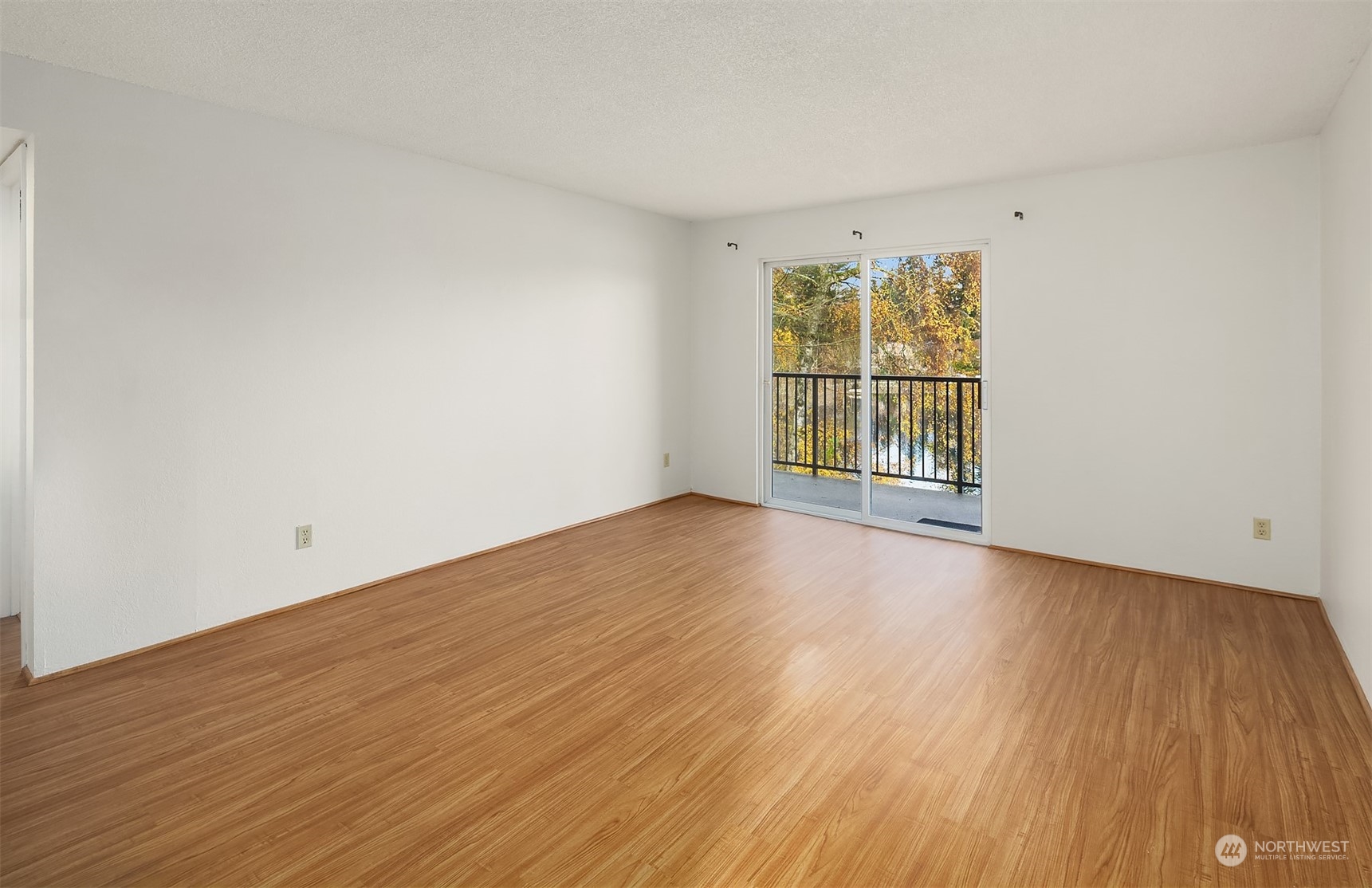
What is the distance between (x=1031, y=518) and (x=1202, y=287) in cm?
161

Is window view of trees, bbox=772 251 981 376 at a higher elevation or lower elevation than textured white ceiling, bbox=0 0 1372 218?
lower

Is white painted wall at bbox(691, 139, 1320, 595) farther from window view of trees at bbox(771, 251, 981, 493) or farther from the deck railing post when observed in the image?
the deck railing post

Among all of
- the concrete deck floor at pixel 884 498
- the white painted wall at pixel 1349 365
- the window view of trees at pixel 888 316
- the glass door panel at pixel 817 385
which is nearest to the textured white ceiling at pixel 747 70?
the white painted wall at pixel 1349 365

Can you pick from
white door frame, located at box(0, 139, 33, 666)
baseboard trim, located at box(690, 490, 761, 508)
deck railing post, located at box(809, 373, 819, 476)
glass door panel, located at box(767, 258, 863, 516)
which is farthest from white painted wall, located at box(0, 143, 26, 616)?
deck railing post, located at box(809, 373, 819, 476)

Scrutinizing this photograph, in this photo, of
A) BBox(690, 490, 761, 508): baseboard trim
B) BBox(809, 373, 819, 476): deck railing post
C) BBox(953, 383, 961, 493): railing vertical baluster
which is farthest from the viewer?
BBox(690, 490, 761, 508): baseboard trim

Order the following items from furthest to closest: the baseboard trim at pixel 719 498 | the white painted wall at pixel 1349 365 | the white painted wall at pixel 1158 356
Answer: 1. the baseboard trim at pixel 719 498
2. the white painted wall at pixel 1158 356
3. the white painted wall at pixel 1349 365

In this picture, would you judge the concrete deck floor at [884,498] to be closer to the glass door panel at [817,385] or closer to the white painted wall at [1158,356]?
the glass door panel at [817,385]

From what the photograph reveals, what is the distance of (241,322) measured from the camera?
10.6ft

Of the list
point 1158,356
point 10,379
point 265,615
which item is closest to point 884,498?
point 1158,356

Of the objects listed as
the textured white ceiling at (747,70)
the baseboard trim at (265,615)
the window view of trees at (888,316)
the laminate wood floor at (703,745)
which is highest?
the textured white ceiling at (747,70)

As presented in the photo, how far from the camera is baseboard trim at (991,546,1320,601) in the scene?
3.60 m

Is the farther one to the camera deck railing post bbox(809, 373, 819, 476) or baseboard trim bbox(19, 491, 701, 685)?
deck railing post bbox(809, 373, 819, 476)

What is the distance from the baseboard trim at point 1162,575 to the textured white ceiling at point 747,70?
2.33 metres

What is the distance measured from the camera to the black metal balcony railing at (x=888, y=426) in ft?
16.4
